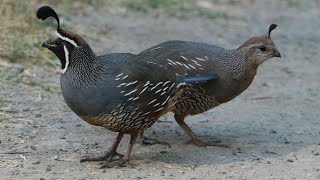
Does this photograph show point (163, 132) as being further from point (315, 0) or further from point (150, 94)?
point (315, 0)

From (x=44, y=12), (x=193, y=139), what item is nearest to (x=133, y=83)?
(x=44, y=12)

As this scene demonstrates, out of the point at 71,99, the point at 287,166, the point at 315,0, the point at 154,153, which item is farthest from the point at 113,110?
the point at 315,0

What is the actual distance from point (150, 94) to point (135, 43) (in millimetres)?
4628

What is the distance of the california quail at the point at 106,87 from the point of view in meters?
5.63

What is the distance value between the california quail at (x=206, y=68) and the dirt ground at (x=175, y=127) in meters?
0.39

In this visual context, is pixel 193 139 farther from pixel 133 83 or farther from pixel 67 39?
pixel 67 39

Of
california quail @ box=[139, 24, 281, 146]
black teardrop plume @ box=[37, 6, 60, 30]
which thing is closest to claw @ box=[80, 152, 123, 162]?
california quail @ box=[139, 24, 281, 146]

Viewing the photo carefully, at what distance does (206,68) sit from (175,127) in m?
1.02

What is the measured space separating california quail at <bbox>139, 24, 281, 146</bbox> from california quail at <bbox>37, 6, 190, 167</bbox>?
54 cm

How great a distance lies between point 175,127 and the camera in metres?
7.53

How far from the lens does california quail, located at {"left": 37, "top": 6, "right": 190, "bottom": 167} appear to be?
5.63 meters

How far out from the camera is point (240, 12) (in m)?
13.9

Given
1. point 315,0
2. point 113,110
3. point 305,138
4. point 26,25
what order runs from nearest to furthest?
point 113,110, point 305,138, point 26,25, point 315,0

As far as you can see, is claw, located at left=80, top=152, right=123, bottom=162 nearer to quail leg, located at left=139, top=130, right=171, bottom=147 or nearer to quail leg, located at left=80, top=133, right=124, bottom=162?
quail leg, located at left=80, top=133, right=124, bottom=162
